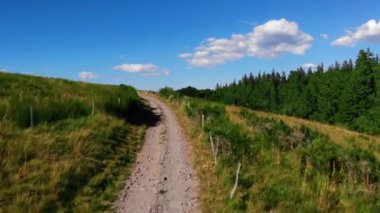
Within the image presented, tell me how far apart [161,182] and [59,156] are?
10.8 feet

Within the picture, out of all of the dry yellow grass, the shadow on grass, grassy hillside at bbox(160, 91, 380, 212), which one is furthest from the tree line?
grassy hillside at bbox(160, 91, 380, 212)

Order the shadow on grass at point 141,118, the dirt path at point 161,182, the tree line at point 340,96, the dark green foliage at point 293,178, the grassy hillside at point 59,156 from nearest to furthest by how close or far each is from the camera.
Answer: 1. the grassy hillside at point 59,156
2. the dark green foliage at point 293,178
3. the dirt path at point 161,182
4. the shadow on grass at point 141,118
5. the tree line at point 340,96

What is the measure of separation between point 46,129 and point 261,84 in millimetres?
122059

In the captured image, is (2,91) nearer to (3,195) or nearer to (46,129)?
(46,129)

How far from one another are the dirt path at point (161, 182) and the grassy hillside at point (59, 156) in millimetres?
434

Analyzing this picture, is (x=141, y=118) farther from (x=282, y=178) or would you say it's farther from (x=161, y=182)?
(x=282, y=178)

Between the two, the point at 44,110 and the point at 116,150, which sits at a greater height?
the point at 44,110

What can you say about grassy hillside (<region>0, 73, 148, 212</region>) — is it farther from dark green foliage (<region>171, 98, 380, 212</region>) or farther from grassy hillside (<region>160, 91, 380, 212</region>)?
dark green foliage (<region>171, 98, 380, 212</region>)

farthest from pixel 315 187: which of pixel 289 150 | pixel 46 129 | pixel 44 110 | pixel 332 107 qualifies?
pixel 332 107

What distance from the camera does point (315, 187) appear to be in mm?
11906

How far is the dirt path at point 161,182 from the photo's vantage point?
1084cm

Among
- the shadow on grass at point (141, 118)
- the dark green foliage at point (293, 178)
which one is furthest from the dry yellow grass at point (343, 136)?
the dark green foliage at point (293, 178)

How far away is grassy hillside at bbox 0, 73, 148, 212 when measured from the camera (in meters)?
10.5

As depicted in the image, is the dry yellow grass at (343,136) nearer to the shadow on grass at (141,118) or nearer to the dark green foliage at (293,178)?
the shadow on grass at (141,118)
